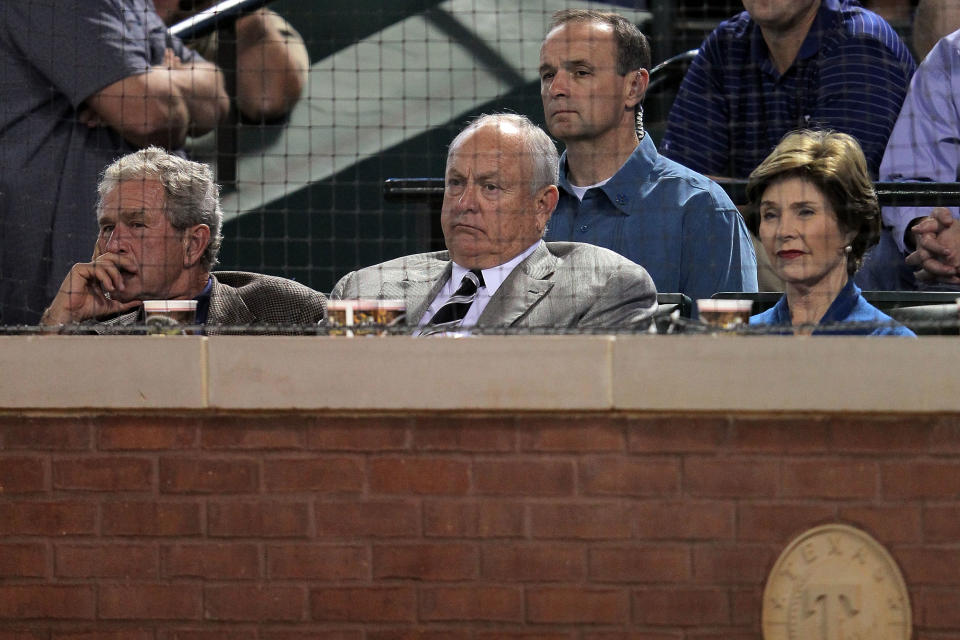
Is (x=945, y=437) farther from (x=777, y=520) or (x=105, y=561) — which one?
(x=105, y=561)

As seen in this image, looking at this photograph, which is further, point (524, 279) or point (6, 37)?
point (6, 37)

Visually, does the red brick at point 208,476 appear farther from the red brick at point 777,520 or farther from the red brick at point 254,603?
the red brick at point 777,520

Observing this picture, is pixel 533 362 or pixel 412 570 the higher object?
pixel 533 362

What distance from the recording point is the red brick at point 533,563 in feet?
10.5

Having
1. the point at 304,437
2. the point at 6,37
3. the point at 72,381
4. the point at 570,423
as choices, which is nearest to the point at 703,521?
the point at 570,423

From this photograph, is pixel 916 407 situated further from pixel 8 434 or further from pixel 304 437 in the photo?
pixel 8 434

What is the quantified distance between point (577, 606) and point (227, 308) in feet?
5.02

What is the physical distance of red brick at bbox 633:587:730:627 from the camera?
3.17 m

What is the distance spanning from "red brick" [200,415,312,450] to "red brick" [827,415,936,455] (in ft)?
4.11

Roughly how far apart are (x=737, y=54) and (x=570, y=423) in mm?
1888

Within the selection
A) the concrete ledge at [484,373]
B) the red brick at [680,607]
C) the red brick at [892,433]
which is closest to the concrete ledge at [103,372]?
the concrete ledge at [484,373]

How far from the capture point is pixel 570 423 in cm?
319

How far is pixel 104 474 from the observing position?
3314mm

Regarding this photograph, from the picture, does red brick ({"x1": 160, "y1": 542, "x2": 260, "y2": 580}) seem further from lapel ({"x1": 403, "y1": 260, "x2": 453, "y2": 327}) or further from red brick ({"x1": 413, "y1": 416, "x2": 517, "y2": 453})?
lapel ({"x1": 403, "y1": 260, "x2": 453, "y2": 327})
